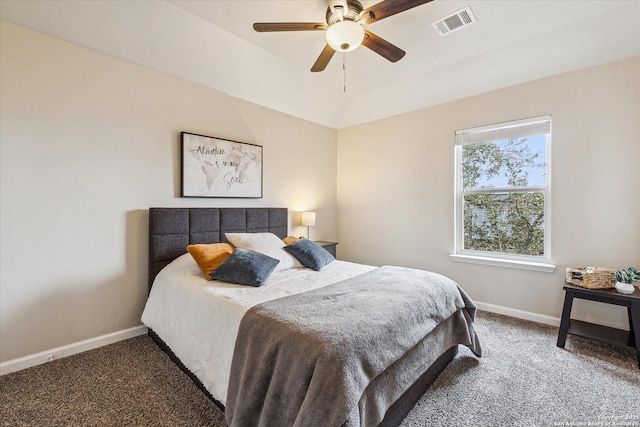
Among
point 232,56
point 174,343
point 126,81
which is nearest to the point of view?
point 174,343

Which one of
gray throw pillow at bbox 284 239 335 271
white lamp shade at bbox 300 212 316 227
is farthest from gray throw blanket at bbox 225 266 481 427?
white lamp shade at bbox 300 212 316 227

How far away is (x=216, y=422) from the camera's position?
1589 millimetres

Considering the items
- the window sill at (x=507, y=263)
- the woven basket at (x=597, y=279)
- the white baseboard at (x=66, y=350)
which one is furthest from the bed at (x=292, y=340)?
the window sill at (x=507, y=263)

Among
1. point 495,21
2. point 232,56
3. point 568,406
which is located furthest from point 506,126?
point 232,56

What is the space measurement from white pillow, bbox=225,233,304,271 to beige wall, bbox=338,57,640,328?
1817 mm

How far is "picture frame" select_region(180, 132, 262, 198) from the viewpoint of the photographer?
288 cm

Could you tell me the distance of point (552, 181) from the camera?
2.84 m

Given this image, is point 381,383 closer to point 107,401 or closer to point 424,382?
point 424,382

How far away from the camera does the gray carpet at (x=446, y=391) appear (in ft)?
5.32

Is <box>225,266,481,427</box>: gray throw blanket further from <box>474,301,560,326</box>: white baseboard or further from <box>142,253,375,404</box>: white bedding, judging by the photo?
<box>474,301,560,326</box>: white baseboard

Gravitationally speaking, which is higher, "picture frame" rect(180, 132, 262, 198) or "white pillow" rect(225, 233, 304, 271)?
"picture frame" rect(180, 132, 262, 198)

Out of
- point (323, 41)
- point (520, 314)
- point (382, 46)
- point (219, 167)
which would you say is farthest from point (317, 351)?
point (520, 314)

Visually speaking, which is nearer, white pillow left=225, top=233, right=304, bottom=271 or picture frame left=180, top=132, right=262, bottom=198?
white pillow left=225, top=233, right=304, bottom=271

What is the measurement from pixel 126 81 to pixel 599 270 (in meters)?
4.45
